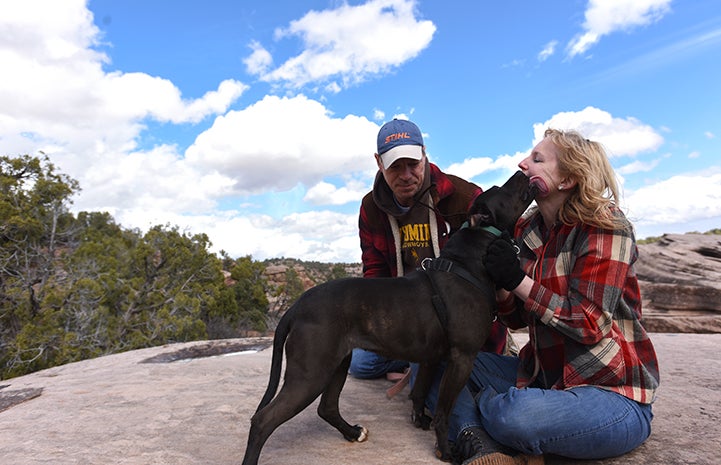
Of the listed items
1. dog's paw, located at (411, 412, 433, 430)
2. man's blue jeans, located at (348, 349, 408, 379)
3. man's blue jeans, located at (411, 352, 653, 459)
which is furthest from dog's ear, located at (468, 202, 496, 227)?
→ man's blue jeans, located at (348, 349, 408, 379)

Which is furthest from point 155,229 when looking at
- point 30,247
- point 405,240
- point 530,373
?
point 530,373

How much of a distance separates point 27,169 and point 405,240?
14.6 meters

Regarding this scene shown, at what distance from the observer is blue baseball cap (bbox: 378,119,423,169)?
11.9ft

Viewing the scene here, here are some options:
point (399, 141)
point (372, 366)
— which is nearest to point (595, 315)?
point (399, 141)

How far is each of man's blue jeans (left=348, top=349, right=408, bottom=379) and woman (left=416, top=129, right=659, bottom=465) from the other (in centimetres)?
157

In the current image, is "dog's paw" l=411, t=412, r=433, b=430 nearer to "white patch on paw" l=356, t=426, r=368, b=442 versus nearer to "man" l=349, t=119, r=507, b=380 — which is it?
"white patch on paw" l=356, t=426, r=368, b=442

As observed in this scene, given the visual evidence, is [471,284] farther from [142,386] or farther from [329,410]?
[142,386]

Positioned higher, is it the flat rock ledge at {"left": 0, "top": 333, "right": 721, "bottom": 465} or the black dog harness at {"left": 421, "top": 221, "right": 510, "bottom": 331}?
the black dog harness at {"left": 421, "top": 221, "right": 510, "bottom": 331}

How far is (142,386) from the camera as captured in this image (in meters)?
4.41

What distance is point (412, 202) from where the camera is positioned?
12.7 feet

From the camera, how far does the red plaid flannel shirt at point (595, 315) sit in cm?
255

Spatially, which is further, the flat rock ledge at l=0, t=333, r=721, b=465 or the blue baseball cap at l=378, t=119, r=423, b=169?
the blue baseball cap at l=378, t=119, r=423, b=169

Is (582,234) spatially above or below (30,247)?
below

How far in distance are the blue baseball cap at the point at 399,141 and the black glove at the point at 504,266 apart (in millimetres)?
1200
